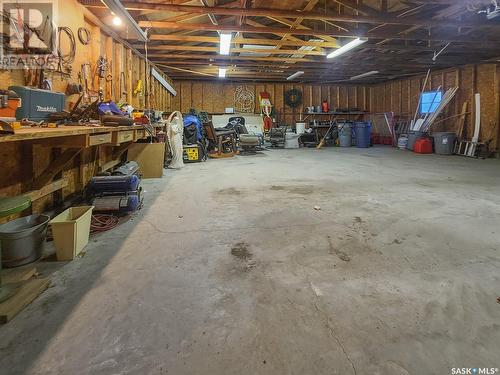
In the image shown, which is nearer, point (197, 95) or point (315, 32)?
point (315, 32)

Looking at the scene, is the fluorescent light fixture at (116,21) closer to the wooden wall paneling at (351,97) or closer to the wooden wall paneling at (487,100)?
the wooden wall paneling at (487,100)

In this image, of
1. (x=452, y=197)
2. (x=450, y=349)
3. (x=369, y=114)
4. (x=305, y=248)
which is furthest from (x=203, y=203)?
(x=369, y=114)

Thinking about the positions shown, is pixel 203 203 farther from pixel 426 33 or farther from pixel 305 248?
pixel 426 33

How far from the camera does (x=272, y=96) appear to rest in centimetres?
1317

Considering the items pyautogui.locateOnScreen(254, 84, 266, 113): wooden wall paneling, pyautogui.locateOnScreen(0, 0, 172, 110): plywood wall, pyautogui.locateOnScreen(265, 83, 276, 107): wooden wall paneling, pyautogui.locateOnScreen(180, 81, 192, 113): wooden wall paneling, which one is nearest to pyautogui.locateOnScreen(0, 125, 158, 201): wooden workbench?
pyautogui.locateOnScreen(0, 0, 172, 110): plywood wall

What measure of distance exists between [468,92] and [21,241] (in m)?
11.3

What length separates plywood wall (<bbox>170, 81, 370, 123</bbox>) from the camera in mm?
12695

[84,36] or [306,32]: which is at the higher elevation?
[306,32]

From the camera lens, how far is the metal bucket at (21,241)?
1918mm

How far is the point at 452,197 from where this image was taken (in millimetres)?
3797

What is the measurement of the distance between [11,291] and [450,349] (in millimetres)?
2137

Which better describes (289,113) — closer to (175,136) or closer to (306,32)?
(306,32)

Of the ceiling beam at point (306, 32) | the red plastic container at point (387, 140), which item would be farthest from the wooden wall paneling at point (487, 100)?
the red plastic container at point (387, 140)

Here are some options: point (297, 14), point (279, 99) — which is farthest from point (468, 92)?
point (297, 14)
